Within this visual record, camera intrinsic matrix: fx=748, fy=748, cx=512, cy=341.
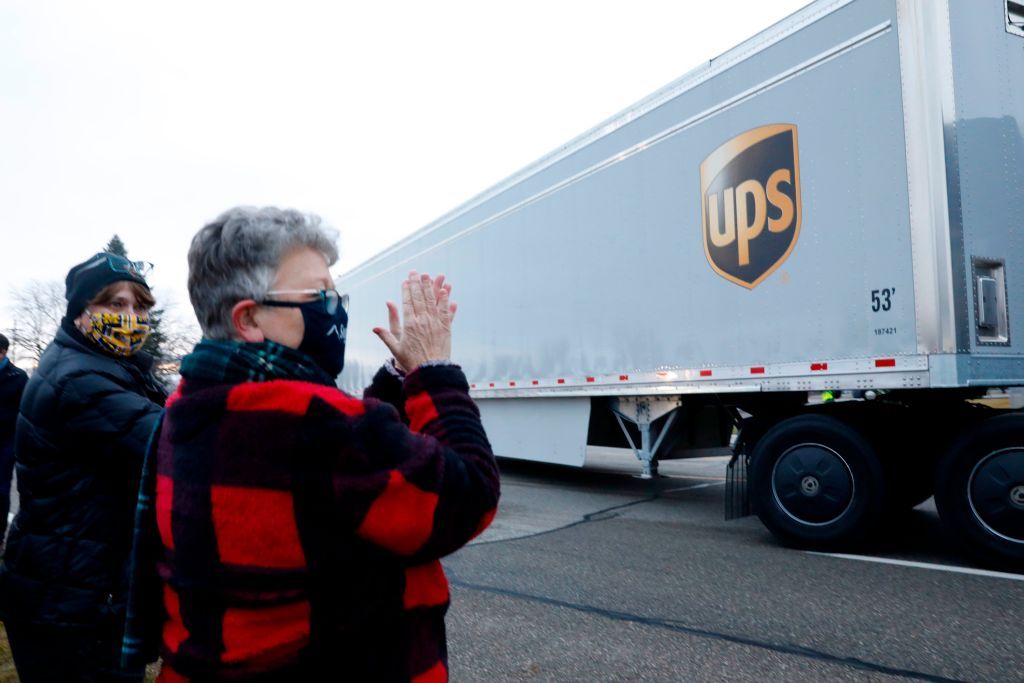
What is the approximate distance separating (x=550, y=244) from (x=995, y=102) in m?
4.97

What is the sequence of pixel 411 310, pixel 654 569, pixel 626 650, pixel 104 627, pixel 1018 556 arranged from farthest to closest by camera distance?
1. pixel 654 569
2. pixel 1018 556
3. pixel 626 650
4. pixel 104 627
5. pixel 411 310

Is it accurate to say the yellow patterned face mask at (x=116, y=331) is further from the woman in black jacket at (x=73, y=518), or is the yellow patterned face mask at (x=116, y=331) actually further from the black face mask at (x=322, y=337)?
the black face mask at (x=322, y=337)

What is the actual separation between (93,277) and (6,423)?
11.4 ft

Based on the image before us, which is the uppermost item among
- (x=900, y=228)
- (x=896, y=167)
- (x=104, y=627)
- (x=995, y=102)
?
(x=995, y=102)

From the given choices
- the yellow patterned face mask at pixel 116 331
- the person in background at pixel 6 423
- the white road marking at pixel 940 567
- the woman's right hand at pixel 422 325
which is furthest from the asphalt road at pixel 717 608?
the person in background at pixel 6 423

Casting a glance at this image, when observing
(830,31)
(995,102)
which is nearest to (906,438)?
(995,102)

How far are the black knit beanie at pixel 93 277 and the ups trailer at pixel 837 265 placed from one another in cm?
491

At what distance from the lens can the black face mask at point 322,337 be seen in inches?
54.4

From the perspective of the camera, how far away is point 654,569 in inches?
206

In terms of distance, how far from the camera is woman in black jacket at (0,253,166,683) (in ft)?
6.23

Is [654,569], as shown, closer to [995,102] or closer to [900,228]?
[900,228]

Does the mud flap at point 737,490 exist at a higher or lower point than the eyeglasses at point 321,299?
lower

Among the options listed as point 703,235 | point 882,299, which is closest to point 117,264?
point 882,299

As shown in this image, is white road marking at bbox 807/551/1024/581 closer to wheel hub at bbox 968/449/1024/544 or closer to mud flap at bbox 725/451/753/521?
wheel hub at bbox 968/449/1024/544
